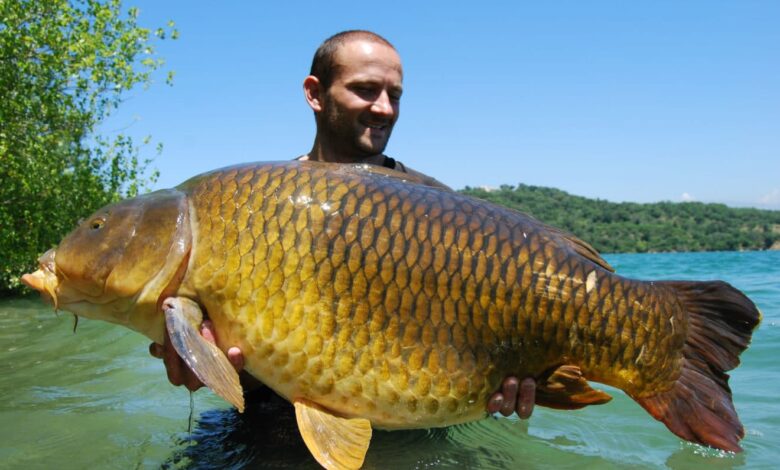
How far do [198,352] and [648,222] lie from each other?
7577cm

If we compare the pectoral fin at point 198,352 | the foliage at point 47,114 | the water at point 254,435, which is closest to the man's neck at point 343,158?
the water at point 254,435

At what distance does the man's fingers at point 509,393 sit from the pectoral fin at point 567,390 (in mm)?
104

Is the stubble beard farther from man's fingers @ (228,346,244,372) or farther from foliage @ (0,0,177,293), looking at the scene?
foliage @ (0,0,177,293)

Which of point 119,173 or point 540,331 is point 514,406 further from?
point 119,173

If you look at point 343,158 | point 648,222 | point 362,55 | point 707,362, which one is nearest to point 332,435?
point 707,362

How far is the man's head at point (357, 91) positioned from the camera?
3240 mm

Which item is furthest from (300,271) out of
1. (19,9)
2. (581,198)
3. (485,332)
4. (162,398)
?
(581,198)

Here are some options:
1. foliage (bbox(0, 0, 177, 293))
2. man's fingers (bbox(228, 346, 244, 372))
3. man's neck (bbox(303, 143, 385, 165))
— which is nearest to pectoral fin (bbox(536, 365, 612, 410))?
man's fingers (bbox(228, 346, 244, 372))

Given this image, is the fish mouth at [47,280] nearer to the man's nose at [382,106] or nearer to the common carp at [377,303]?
the common carp at [377,303]

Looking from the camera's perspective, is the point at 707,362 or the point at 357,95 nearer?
the point at 707,362

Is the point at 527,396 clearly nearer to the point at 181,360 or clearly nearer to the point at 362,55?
the point at 181,360

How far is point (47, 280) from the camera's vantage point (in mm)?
2148

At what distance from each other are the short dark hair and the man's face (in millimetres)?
31

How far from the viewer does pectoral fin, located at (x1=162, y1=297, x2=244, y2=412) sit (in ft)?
6.36
